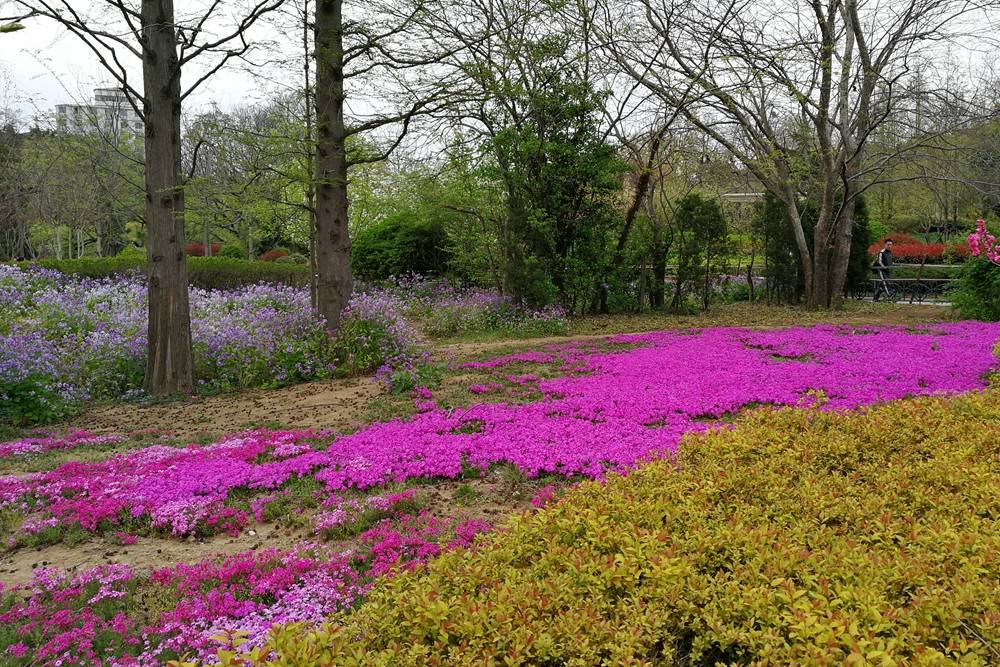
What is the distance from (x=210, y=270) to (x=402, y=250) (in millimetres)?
6135

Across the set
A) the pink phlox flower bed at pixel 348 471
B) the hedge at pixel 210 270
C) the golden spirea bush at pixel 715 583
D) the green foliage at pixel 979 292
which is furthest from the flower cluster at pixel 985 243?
the hedge at pixel 210 270

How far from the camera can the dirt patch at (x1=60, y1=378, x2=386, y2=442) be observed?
6762 millimetres

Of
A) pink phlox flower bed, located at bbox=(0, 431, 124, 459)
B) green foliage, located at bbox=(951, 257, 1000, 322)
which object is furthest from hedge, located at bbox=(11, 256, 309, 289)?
green foliage, located at bbox=(951, 257, 1000, 322)

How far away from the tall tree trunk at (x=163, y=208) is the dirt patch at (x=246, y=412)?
64 cm

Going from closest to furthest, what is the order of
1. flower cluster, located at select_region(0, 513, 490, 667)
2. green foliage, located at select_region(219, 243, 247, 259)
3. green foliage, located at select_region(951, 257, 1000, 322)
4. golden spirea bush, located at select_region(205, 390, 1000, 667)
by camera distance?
golden spirea bush, located at select_region(205, 390, 1000, 667) → flower cluster, located at select_region(0, 513, 490, 667) → green foliage, located at select_region(951, 257, 1000, 322) → green foliage, located at select_region(219, 243, 247, 259)

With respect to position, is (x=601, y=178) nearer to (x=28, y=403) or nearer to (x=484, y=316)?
(x=484, y=316)

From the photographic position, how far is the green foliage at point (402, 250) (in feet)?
71.8

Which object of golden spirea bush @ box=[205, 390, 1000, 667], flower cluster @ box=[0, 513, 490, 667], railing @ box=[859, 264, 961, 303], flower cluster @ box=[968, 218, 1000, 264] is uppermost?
flower cluster @ box=[968, 218, 1000, 264]

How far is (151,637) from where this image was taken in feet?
9.70

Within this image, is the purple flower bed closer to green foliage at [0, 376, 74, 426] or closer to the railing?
green foliage at [0, 376, 74, 426]

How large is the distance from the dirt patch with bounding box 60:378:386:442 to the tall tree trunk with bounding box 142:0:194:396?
2.08 feet

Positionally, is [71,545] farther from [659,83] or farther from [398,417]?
[659,83]

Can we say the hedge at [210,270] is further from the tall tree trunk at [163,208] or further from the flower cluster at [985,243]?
the flower cluster at [985,243]

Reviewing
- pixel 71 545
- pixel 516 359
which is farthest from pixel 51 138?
pixel 71 545
